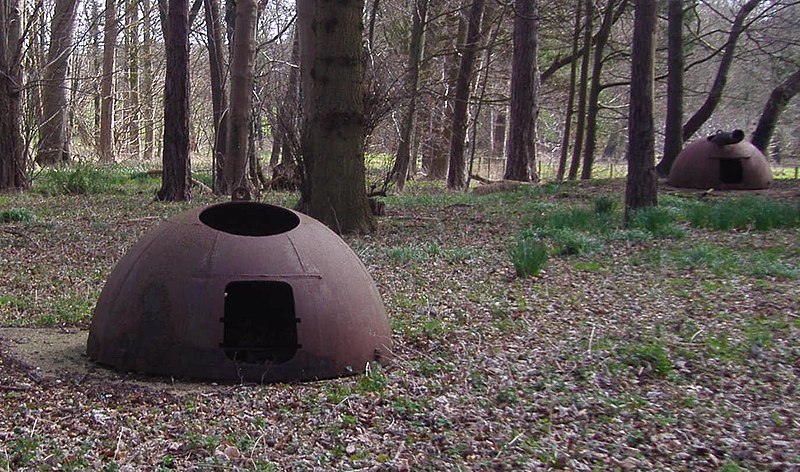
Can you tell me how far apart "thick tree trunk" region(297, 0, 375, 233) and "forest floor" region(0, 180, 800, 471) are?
1.51 meters

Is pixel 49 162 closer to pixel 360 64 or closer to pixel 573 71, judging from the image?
pixel 573 71

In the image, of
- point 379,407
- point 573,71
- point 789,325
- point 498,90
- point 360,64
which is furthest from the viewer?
point 498,90

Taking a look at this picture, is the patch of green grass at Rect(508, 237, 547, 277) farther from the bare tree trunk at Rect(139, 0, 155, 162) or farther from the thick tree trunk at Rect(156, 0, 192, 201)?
the bare tree trunk at Rect(139, 0, 155, 162)

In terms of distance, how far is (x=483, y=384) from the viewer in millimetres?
5152

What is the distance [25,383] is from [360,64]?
21.4 feet

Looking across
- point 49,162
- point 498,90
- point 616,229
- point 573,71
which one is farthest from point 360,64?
point 498,90

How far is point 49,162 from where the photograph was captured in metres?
23.2

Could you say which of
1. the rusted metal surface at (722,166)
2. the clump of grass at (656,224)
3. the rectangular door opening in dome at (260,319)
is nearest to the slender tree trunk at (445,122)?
the rusted metal surface at (722,166)

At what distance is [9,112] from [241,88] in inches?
208

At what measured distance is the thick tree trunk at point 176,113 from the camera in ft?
49.5

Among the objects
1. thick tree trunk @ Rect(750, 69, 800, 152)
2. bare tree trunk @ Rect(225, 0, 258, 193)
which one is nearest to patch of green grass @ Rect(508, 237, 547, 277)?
bare tree trunk @ Rect(225, 0, 258, 193)

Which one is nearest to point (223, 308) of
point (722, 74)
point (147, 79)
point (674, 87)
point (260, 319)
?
point (260, 319)

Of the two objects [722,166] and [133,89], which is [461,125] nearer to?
[722,166]

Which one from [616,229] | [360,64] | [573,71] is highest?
[573,71]
